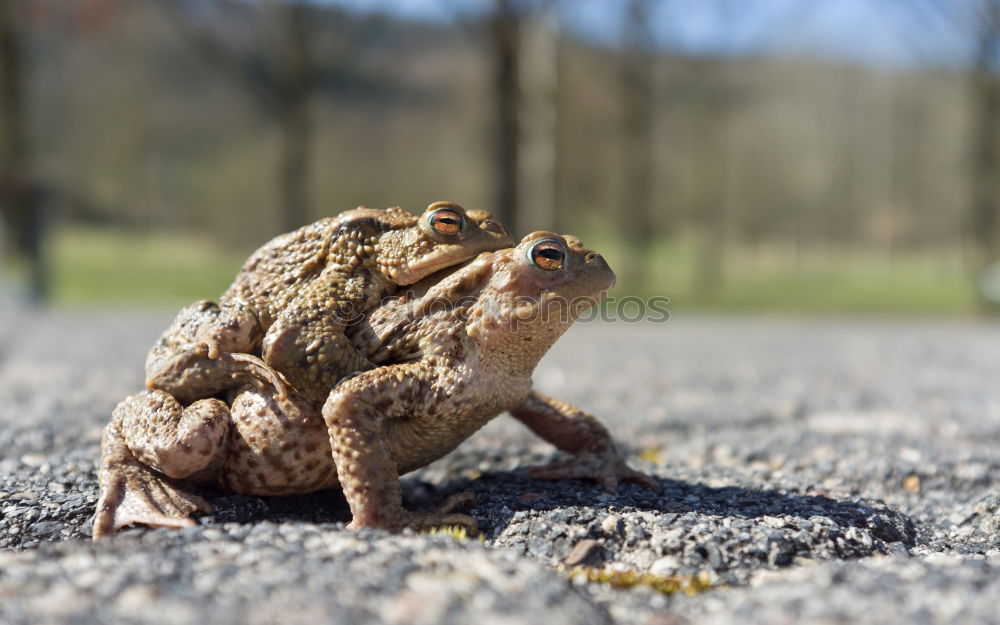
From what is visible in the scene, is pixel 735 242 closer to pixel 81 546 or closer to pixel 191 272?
pixel 191 272

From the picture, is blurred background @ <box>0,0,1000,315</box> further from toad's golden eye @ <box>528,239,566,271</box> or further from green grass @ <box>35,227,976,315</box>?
toad's golden eye @ <box>528,239,566,271</box>

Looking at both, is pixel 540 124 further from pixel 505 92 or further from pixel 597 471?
pixel 597 471

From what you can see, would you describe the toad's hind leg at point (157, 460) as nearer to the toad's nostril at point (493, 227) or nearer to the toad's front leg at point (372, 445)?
the toad's front leg at point (372, 445)

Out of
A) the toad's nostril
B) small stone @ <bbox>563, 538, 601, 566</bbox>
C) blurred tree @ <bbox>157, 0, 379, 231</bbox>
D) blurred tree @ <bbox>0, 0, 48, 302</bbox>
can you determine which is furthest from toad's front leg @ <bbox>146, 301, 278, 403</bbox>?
blurred tree @ <bbox>0, 0, 48, 302</bbox>

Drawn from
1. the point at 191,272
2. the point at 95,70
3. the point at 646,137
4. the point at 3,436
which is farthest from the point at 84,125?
the point at 3,436

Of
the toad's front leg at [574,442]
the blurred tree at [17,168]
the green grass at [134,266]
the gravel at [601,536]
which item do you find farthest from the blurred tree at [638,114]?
the toad's front leg at [574,442]

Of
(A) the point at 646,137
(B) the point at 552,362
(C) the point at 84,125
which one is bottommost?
(B) the point at 552,362

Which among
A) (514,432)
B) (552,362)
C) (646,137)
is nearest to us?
(514,432)

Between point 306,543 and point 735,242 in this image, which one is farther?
point 735,242
